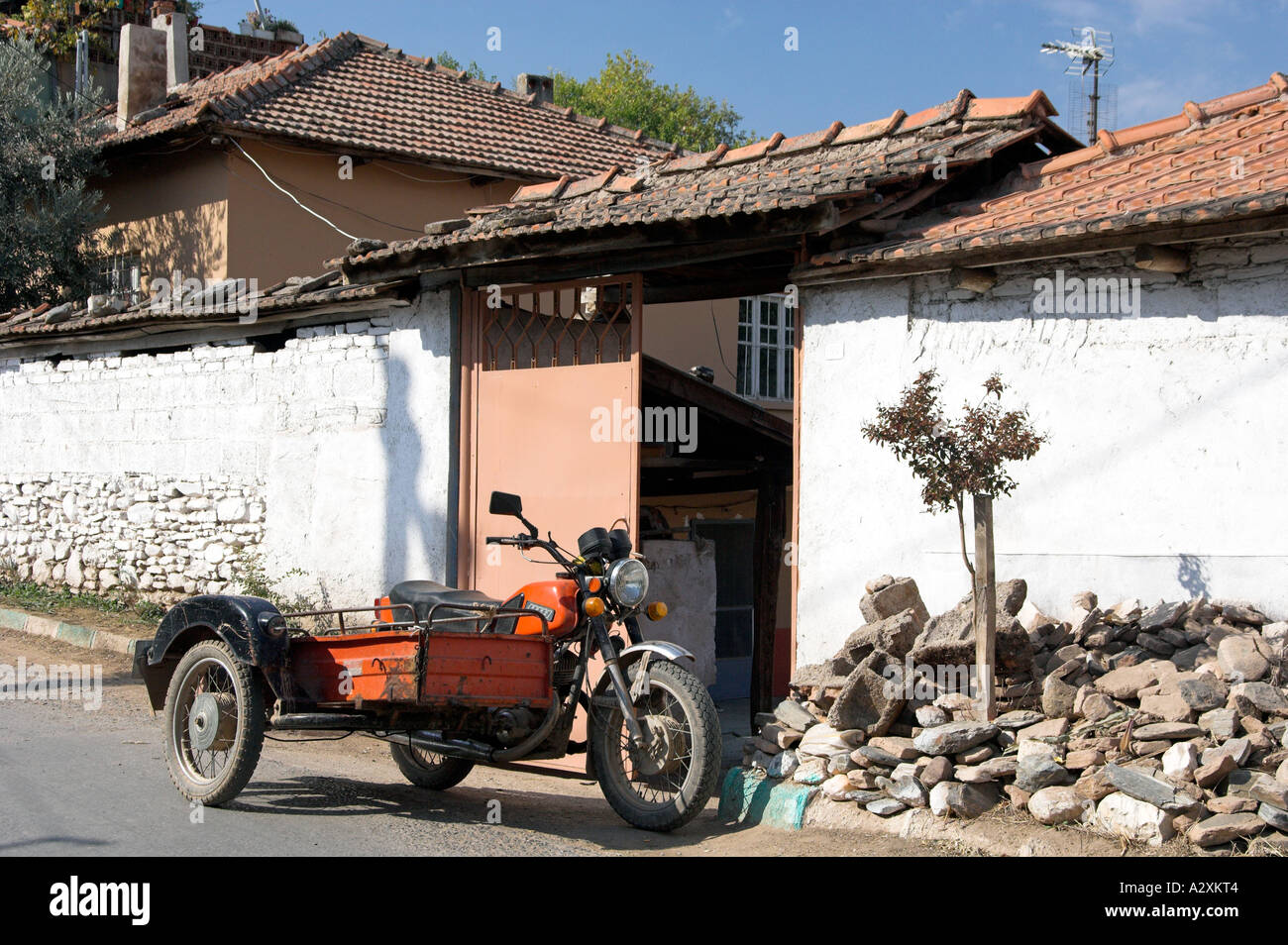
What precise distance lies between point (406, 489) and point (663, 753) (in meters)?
4.62

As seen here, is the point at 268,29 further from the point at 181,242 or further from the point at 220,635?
the point at 220,635

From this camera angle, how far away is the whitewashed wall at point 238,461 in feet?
31.9

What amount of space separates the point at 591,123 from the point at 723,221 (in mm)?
13869

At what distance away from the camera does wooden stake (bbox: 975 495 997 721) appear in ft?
18.7

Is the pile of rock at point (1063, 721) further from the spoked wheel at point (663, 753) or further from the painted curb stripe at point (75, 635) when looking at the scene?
the painted curb stripe at point (75, 635)

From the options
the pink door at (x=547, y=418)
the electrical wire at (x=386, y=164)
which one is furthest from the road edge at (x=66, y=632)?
the electrical wire at (x=386, y=164)

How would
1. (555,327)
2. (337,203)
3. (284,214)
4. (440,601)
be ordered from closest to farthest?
(440,601) → (555,327) → (284,214) → (337,203)

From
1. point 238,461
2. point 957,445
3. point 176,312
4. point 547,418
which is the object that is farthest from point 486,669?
point 176,312

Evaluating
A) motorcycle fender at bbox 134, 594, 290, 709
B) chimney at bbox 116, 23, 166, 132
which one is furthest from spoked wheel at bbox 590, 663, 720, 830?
chimney at bbox 116, 23, 166, 132

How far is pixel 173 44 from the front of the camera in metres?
20.7

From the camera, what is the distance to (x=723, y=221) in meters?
7.41
